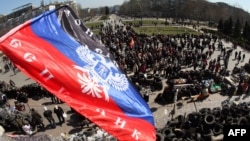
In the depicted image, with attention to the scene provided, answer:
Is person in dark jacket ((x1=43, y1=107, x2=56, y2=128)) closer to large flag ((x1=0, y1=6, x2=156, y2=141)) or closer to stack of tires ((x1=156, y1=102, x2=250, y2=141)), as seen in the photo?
stack of tires ((x1=156, y1=102, x2=250, y2=141))

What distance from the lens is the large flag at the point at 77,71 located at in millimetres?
5113

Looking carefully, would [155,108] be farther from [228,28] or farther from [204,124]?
[228,28]

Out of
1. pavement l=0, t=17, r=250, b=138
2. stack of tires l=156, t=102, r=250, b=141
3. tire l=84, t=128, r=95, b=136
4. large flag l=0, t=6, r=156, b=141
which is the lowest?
pavement l=0, t=17, r=250, b=138

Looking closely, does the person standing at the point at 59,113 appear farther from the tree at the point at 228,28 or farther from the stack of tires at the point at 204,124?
the tree at the point at 228,28

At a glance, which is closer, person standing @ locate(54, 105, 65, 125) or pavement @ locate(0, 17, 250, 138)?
pavement @ locate(0, 17, 250, 138)

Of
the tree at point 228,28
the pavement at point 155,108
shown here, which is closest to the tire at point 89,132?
the pavement at point 155,108

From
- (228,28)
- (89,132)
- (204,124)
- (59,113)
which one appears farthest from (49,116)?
(228,28)

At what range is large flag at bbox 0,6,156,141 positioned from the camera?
5.11m

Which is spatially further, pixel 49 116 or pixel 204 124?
pixel 49 116

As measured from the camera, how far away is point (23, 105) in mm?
21828

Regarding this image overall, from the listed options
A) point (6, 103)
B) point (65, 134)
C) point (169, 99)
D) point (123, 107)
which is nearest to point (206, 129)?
point (169, 99)

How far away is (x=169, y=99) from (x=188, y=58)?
1138 centimetres

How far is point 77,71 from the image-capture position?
18.2 ft

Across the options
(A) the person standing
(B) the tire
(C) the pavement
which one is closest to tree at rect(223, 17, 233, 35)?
(C) the pavement
